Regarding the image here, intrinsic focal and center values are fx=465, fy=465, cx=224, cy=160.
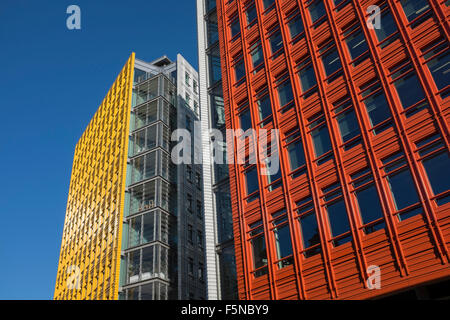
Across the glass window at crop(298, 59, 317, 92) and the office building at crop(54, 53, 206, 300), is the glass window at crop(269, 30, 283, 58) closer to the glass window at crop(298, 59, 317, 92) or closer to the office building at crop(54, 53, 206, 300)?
the glass window at crop(298, 59, 317, 92)

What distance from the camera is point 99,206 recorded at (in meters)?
53.8

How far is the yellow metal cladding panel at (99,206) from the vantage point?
45469mm

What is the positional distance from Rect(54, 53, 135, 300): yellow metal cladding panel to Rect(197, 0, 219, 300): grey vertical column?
13.3m

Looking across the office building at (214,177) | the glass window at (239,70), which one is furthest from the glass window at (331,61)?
the office building at (214,177)

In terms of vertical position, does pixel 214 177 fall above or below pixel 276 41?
below

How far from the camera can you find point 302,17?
30656 mm

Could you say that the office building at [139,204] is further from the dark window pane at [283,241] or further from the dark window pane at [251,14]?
the dark window pane at [251,14]

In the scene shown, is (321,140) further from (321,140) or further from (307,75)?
(307,75)

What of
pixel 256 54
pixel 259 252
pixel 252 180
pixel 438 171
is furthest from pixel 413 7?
pixel 259 252

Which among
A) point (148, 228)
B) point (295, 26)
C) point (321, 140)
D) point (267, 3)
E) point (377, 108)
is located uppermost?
point (267, 3)

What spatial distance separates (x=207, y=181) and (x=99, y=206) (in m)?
24.2
